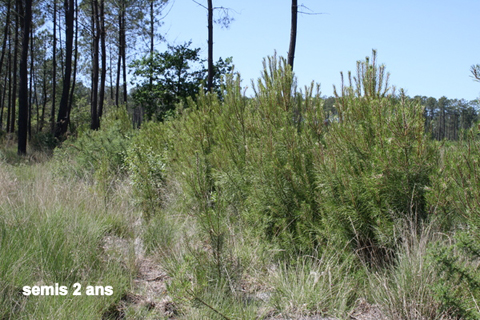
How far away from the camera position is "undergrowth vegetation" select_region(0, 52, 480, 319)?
9.04 ft

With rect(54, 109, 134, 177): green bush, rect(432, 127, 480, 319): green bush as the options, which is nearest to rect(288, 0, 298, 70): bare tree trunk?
rect(54, 109, 134, 177): green bush

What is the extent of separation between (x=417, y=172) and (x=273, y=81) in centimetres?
206

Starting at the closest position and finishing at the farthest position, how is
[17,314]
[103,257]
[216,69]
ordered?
[17,314]
[103,257]
[216,69]

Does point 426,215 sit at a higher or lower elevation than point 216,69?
lower

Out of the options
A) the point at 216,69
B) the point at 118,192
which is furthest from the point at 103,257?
the point at 216,69

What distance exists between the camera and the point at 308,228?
355 cm

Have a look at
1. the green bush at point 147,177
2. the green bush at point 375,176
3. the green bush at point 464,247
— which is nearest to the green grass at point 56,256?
the green bush at point 147,177

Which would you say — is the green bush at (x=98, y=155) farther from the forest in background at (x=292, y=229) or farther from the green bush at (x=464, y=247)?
the green bush at (x=464, y=247)

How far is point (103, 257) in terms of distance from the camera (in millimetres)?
3633

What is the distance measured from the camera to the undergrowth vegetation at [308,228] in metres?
2.76

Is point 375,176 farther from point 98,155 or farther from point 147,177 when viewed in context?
point 98,155

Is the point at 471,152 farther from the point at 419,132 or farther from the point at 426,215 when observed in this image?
the point at 426,215

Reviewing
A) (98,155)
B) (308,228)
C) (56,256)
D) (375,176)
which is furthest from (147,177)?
(375,176)

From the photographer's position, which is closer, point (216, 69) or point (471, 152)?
point (471, 152)
